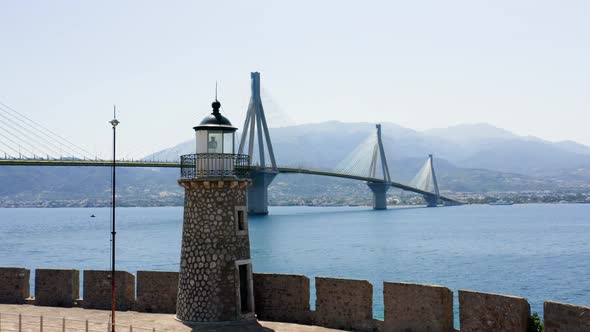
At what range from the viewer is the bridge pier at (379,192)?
131 metres

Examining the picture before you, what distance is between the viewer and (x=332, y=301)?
13.4m

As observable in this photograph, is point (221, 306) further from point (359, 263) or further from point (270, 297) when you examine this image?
point (359, 263)

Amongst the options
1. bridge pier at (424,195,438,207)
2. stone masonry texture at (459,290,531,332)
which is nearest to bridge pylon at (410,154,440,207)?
bridge pier at (424,195,438,207)

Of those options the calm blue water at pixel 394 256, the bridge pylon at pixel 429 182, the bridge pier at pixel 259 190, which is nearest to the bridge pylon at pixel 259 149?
the bridge pier at pixel 259 190

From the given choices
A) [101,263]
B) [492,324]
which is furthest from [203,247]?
[101,263]

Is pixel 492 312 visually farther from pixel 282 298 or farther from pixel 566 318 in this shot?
pixel 282 298

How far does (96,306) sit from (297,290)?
4709 millimetres

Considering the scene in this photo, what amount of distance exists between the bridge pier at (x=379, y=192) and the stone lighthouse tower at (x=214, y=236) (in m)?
116

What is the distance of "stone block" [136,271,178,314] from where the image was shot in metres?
14.7

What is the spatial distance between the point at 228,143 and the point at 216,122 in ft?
1.67

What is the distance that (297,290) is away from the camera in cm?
1385

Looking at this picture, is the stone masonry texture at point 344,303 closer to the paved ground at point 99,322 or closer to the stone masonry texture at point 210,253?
the paved ground at point 99,322

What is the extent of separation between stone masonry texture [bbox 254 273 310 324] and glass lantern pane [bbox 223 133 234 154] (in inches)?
105

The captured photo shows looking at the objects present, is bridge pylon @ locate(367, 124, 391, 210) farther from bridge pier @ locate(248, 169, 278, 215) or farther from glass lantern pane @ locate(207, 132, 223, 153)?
glass lantern pane @ locate(207, 132, 223, 153)
